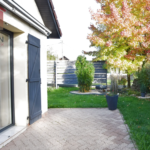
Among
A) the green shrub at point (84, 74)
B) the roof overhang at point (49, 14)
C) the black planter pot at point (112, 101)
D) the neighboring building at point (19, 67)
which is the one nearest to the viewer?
the neighboring building at point (19, 67)

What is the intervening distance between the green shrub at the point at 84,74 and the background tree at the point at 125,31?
1.26m

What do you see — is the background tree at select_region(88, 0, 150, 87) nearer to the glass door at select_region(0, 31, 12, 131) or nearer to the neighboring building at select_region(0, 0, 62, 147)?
the neighboring building at select_region(0, 0, 62, 147)

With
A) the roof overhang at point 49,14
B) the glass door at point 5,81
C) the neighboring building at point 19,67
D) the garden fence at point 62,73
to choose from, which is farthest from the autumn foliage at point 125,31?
the glass door at point 5,81

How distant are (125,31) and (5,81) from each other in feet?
21.0

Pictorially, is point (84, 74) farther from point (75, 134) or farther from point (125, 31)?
point (75, 134)

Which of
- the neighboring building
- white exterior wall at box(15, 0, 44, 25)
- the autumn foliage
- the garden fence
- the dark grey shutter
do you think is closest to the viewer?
the neighboring building

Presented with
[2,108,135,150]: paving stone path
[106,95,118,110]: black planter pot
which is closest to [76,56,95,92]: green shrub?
[106,95,118,110]: black planter pot

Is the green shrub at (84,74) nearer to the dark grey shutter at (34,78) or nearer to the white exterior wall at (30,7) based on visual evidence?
the white exterior wall at (30,7)

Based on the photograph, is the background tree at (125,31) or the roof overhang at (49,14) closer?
the roof overhang at (49,14)

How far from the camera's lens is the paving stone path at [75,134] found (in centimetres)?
282

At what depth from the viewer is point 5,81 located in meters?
3.64

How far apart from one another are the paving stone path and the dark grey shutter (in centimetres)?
30

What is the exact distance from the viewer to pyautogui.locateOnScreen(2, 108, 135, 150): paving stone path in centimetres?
282

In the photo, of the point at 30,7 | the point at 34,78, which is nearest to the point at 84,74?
the point at 34,78
